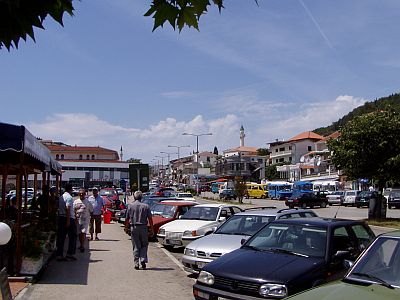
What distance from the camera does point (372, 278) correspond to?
500 cm

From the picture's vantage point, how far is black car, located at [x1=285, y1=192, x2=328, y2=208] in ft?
155

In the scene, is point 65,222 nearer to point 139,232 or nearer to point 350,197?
point 139,232

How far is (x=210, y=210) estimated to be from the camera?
615 inches

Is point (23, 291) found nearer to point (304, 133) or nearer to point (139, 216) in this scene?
point (139, 216)

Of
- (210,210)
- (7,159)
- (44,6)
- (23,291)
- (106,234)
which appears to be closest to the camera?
(44,6)

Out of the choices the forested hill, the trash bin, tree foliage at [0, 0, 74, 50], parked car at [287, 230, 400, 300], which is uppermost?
the forested hill

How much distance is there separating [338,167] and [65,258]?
1842cm

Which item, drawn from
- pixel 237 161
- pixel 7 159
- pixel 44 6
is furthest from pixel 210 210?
pixel 237 161

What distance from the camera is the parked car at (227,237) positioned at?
10.2 m

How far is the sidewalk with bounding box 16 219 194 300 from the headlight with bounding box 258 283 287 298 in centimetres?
240

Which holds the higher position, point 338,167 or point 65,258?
point 338,167

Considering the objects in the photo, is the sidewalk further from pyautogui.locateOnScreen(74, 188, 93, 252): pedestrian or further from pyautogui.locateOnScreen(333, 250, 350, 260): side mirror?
pyautogui.locateOnScreen(333, 250, 350, 260): side mirror

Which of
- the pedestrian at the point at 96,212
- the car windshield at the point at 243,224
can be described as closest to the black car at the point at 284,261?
the car windshield at the point at 243,224

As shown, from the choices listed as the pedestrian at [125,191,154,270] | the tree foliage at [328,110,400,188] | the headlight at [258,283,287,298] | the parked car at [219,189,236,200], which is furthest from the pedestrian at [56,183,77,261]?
the parked car at [219,189,236,200]
